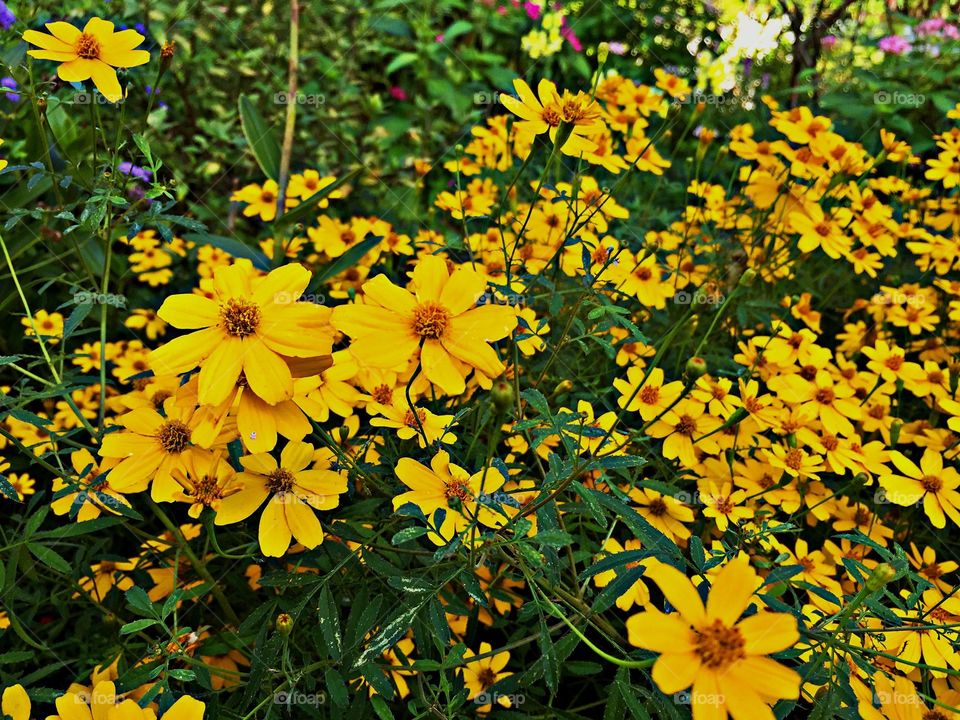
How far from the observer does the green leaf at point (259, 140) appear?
2104 millimetres

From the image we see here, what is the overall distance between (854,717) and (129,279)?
233cm

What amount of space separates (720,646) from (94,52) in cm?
126

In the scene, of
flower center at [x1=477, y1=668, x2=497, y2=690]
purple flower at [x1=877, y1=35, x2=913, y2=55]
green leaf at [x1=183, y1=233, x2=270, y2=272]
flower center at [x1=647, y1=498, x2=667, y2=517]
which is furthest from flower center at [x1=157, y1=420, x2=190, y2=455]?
purple flower at [x1=877, y1=35, x2=913, y2=55]

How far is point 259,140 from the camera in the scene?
2.12 metres

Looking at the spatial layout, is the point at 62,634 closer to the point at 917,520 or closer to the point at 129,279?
the point at 129,279

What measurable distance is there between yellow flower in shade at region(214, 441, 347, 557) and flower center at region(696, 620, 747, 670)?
0.48 meters

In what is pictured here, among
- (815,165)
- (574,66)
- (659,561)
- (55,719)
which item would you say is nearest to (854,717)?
(659,561)

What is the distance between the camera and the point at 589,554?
1.03 m

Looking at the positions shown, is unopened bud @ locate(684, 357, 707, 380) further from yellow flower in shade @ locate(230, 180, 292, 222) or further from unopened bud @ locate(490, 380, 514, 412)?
yellow flower in shade @ locate(230, 180, 292, 222)

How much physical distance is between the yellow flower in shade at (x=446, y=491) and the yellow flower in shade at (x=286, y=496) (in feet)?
0.29

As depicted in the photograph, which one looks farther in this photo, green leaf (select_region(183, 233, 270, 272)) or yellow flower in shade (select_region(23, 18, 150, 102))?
green leaf (select_region(183, 233, 270, 272))

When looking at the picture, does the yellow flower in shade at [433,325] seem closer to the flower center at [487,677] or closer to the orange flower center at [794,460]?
the flower center at [487,677]

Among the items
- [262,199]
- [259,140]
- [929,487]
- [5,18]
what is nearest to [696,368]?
[929,487]

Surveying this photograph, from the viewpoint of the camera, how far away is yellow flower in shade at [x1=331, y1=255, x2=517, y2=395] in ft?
2.59
